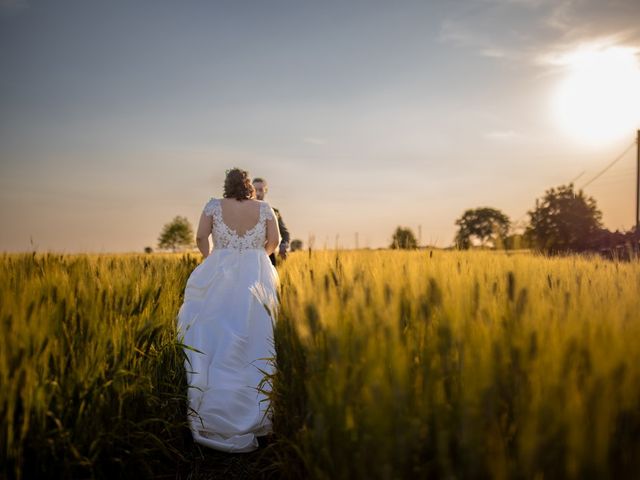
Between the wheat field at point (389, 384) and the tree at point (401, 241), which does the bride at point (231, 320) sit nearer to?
the wheat field at point (389, 384)

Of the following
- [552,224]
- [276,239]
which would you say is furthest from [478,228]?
[276,239]

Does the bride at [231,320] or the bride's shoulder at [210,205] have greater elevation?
the bride's shoulder at [210,205]

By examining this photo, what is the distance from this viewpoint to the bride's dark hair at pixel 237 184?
571 centimetres

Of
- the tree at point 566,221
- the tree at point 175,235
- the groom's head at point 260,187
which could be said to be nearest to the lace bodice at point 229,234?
the groom's head at point 260,187

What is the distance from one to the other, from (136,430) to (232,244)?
2948 millimetres

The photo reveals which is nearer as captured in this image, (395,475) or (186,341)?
(395,475)

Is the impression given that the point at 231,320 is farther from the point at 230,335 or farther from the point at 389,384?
the point at 389,384

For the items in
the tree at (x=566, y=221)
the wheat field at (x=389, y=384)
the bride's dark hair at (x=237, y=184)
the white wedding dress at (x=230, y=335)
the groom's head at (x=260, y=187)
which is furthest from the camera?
the tree at (x=566, y=221)

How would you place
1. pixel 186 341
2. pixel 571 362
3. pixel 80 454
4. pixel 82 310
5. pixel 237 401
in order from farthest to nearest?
pixel 186 341 < pixel 237 401 < pixel 82 310 < pixel 80 454 < pixel 571 362

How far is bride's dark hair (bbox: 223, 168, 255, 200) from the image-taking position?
5.71 m

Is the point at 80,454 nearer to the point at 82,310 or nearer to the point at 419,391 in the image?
the point at 82,310

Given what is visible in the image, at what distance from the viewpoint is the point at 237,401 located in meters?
4.11

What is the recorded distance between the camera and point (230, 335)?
470 centimetres

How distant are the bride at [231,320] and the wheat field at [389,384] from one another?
81cm
